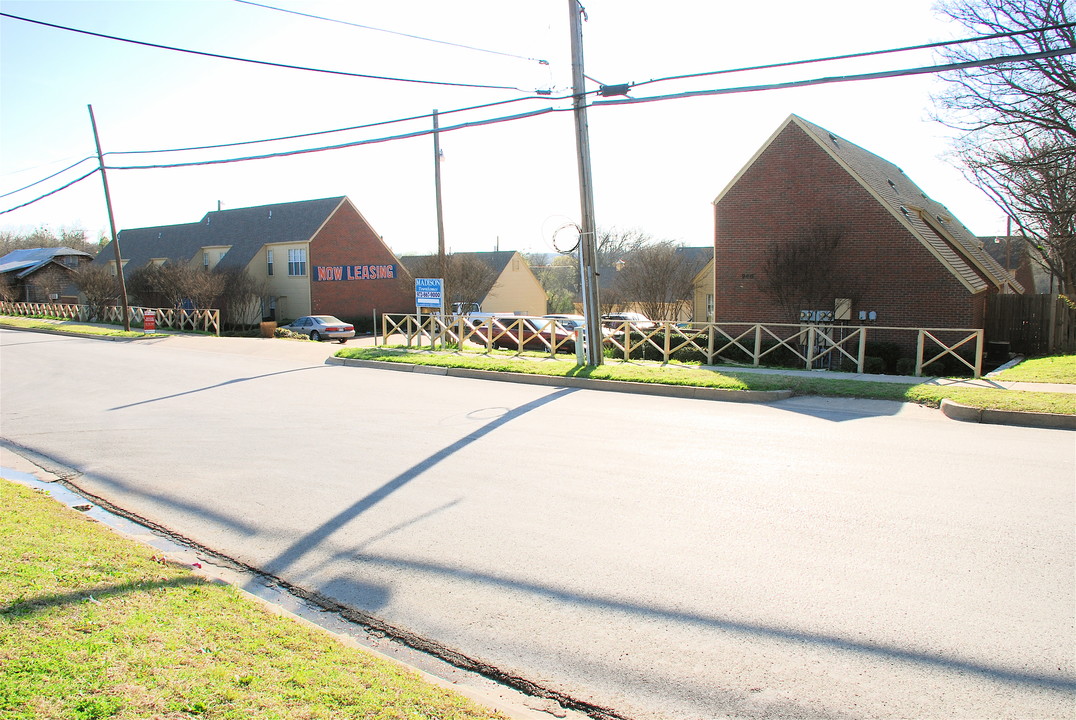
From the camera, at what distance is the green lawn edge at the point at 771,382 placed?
11.1 metres

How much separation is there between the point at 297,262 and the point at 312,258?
130 cm

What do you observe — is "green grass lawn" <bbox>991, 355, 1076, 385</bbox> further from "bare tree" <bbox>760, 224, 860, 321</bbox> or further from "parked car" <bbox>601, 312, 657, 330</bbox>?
"parked car" <bbox>601, 312, 657, 330</bbox>

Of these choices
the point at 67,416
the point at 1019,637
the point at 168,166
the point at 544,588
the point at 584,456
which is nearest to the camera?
the point at 1019,637

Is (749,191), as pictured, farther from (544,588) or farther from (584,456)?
(544,588)

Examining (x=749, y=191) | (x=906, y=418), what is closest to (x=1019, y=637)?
(x=906, y=418)

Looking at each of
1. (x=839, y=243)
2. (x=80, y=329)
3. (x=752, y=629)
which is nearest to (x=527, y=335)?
(x=839, y=243)

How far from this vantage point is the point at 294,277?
42875mm

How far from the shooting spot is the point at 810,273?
68.5ft

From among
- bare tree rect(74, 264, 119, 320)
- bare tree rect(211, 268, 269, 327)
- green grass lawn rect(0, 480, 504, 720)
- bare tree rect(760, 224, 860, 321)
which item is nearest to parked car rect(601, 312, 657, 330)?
bare tree rect(760, 224, 860, 321)

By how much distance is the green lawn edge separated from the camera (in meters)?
11.1

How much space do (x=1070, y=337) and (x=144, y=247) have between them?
5872cm

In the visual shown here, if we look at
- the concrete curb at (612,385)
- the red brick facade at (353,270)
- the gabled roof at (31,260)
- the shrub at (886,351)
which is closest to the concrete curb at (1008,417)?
the concrete curb at (612,385)

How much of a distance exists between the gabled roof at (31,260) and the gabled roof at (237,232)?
783cm

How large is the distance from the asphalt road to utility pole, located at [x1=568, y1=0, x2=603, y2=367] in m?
4.60
